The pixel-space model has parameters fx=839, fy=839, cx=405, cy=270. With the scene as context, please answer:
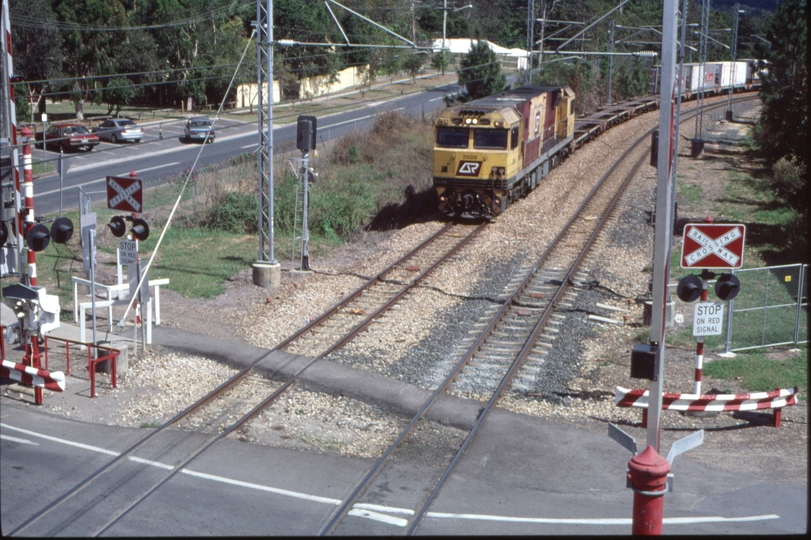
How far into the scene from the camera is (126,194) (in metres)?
14.1

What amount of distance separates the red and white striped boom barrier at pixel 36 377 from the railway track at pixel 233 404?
1783 mm

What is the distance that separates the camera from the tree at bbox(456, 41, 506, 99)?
1960 inches

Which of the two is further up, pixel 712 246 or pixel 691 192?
pixel 712 246

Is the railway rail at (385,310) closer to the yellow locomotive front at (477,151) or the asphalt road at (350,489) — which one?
the asphalt road at (350,489)

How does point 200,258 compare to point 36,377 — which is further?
point 200,258

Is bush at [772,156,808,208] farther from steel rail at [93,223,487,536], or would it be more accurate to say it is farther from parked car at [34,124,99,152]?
parked car at [34,124,99,152]

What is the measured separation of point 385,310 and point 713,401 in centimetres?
754

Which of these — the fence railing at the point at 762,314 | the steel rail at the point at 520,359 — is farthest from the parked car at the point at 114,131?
the fence railing at the point at 762,314

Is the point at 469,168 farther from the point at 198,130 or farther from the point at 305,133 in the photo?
the point at 198,130

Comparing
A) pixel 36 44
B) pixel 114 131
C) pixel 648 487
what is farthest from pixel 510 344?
pixel 36 44

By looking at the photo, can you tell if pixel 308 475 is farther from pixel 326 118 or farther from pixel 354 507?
pixel 326 118

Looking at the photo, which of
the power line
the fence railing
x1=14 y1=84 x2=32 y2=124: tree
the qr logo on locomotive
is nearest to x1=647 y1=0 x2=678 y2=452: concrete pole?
the fence railing

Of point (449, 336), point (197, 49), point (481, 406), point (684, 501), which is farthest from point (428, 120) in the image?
point (684, 501)

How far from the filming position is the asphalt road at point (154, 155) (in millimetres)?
35344
